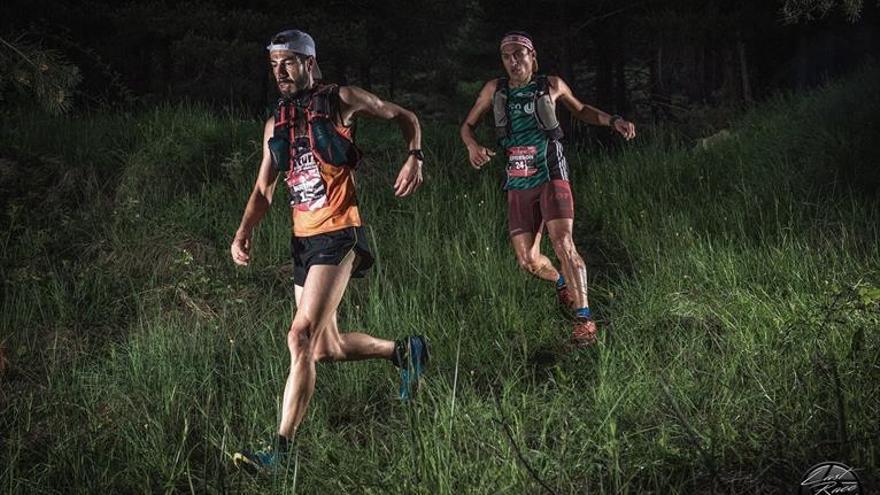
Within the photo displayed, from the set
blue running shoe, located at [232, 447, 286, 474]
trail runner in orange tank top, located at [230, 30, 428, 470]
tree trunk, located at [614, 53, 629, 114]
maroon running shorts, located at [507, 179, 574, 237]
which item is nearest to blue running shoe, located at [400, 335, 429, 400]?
trail runner in orange tank top, located at [230, 30, 428, 470]

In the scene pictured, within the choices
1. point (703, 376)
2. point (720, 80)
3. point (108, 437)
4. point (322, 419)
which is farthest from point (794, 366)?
point (720, 80)

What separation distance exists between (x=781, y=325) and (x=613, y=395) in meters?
1.39

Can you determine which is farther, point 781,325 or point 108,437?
point 781,325

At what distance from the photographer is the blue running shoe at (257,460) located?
392cm

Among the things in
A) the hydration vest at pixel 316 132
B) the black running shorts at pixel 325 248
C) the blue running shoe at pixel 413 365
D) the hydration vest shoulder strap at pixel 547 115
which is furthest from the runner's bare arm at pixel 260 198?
the hydration vest shoulder strap at pixel 547 115

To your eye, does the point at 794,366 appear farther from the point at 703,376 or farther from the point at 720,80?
the point at 720,80

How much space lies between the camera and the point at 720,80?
24.0m

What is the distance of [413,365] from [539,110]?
241 centimetres

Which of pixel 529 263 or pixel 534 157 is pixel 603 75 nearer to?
pixel 534 157

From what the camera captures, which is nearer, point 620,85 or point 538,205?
point 538,205

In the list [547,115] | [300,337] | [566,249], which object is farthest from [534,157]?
[300,337]

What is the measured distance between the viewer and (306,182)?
4.74 m

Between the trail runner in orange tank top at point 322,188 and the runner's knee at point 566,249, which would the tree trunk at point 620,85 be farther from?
the trail runner in orange tank top at point 322,188

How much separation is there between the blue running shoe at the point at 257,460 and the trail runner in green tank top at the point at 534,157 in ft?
9.30
